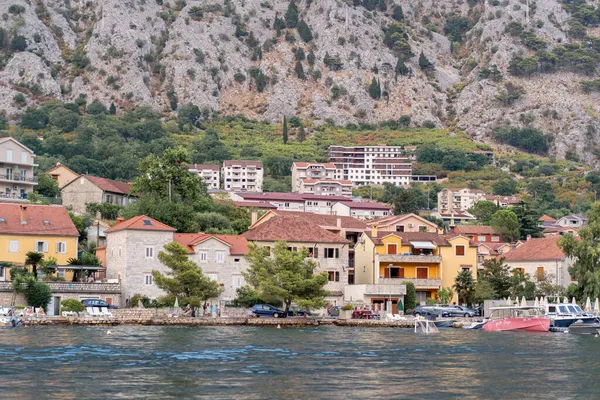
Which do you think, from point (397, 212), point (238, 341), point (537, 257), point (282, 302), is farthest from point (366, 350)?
point (397, 212)

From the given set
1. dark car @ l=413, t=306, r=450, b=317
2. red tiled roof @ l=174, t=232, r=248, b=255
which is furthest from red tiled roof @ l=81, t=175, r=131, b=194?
dark car @ l=413, t=306, r=450, b=317

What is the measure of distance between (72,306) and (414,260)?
3402 cm

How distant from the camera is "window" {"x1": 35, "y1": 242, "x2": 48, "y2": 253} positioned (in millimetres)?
92562

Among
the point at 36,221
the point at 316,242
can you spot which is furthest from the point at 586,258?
the point at 36,221

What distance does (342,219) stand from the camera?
388 feet

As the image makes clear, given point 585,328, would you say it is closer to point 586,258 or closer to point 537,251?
point 586,258

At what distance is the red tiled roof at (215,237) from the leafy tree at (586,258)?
2675cm

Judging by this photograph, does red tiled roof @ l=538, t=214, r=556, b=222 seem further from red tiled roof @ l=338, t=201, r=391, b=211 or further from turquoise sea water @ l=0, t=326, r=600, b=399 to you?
turquoise sea water @ l=0, t=326, r=600, b=399

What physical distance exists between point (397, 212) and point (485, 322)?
288ft

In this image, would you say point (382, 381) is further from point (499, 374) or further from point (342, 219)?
point (342, 219)

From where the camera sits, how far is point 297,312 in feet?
291

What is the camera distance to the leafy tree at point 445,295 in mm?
101625

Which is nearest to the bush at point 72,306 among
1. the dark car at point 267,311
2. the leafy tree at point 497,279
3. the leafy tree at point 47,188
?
the dark car at point 267,311

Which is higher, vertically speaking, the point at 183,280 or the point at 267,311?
the point at 183,280
